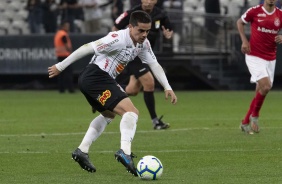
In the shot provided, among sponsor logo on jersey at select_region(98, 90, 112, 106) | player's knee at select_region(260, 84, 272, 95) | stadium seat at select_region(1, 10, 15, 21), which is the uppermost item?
sponsor logo on jersey at select_region(98, 90, 112, 106)

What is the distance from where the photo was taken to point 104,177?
32.8 ft

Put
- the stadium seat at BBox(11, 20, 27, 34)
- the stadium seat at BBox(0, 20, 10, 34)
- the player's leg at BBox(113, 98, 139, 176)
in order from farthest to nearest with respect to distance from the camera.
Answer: the stadium seat at BBox(0, 20, 10, 34), the stadium seat at BBox(11, 20, 27, 34), the player's leg at BBox(113, 98, 139, 176)

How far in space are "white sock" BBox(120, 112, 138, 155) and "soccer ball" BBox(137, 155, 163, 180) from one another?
33 centimetres

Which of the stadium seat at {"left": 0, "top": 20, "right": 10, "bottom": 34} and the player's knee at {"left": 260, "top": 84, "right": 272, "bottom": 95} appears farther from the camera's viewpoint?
the stadium seat at {"left": 0, "top": 20, "right": 10, "bottom": 34}

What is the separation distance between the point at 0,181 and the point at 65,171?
106cm

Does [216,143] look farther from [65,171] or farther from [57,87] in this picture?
[57,87]

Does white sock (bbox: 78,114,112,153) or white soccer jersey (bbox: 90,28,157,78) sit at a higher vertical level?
white soccer jersey (bbox: 90,28,157,78)

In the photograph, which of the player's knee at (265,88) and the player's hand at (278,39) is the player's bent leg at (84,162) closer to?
the player's knee at (265,88)

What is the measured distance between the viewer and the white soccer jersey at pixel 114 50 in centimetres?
1046

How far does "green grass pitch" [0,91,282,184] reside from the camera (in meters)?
10.1

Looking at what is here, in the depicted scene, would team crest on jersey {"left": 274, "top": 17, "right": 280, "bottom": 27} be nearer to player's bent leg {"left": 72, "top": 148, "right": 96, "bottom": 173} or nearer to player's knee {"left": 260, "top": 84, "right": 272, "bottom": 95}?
player's knee {"left": 260, "top": 84, "right": 272, "bottom": 95}

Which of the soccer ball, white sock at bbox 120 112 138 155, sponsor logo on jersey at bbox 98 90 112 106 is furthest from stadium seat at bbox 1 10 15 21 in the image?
the soccer ball

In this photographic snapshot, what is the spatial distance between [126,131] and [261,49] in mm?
5626

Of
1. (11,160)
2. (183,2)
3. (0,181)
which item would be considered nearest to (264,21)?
(11,160)
